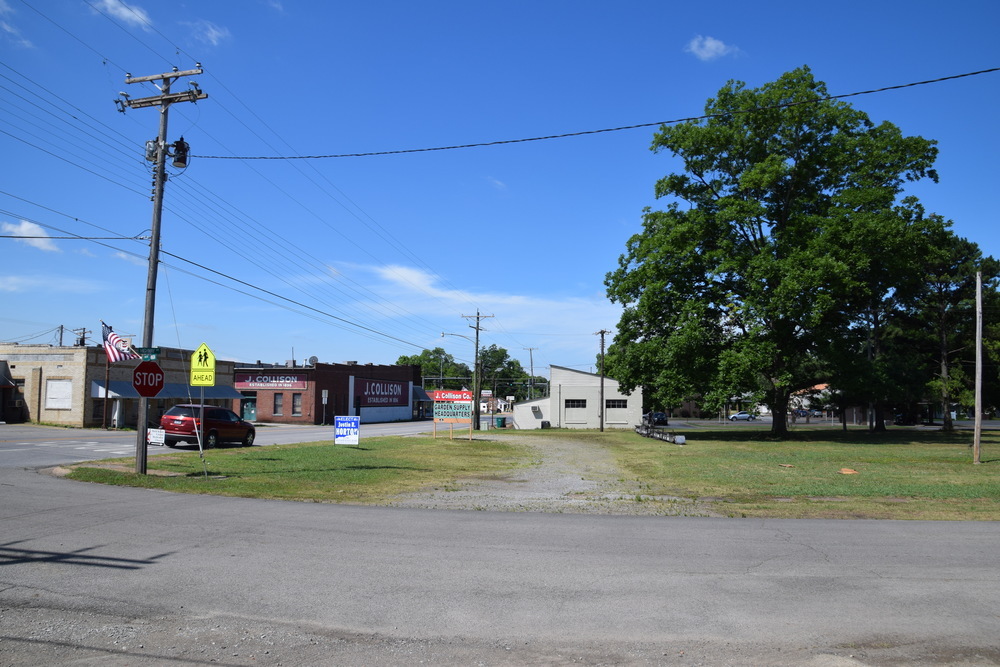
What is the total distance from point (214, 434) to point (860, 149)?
1460 inches

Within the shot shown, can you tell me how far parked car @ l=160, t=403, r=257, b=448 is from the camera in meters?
27.0

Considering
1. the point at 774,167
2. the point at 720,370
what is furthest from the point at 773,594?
the point at 774,167

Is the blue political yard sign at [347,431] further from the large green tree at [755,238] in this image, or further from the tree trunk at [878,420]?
the tree trunk at [878,420]

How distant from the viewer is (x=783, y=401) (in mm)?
41188

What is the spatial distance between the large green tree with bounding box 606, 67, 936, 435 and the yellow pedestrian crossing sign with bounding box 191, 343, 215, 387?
83.0 feet

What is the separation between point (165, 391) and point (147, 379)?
3554 cm

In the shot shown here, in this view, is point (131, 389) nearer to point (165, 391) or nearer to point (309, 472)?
point (165, 391)

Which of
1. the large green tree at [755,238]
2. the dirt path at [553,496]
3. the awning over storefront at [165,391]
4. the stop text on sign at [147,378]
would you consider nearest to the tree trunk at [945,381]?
the large green tree at [755,238]

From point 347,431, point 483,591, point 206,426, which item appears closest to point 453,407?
point 347,431

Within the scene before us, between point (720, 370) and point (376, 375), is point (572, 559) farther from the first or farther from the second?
point (376, 375)

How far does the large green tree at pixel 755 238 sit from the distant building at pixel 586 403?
24451 mm

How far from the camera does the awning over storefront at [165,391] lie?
146ft

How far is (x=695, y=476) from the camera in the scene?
20.0m

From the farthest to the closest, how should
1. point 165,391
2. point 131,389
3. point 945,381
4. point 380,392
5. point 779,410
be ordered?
point 380,392 < point 165,391 < point 945,381 < point 131,389 < point 779,410
